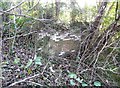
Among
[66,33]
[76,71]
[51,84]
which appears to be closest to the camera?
[51,84]

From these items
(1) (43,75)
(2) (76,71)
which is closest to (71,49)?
(2) (76,71)

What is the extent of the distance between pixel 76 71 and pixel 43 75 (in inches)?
Answer: 13.1

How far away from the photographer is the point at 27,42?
2.36 meters

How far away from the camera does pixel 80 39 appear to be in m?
2.30

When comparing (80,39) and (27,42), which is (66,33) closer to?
(80,39)

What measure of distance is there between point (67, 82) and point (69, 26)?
28.9 inches

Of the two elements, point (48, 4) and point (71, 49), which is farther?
point (48, 4)

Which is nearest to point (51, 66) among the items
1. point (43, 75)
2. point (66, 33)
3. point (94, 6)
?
point (43, 75)

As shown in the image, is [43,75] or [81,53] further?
[81,53]

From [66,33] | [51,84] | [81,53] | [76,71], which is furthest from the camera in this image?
[66,33]

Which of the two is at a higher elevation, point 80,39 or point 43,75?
point 80,39

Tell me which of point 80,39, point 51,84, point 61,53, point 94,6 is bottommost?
point 51,84

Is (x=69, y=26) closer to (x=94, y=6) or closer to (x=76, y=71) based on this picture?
(x=94, y=6)

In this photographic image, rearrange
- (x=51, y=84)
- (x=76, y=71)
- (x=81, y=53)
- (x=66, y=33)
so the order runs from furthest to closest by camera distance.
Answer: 1. (x=66, y=33)
2. (x=81, y=53)
3. (x=76, y=71)
4. (x=51, y=84)
